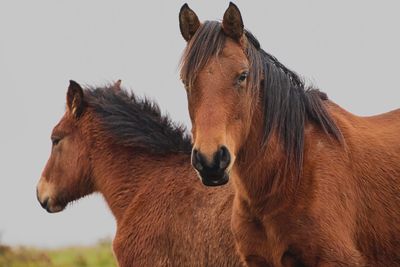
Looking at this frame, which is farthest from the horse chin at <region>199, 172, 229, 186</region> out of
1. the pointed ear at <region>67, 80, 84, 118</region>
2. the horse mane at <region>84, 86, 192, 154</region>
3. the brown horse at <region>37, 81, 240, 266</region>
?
the pointed ear at <region>67, 80, 84, 118</region>

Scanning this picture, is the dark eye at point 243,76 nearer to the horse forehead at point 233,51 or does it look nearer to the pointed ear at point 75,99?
the horse forehead at point 233,51

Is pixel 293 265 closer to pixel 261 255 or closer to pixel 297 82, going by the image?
pixel 261 255

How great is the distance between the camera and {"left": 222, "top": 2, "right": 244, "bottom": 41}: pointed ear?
214 inches

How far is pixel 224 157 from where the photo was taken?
16.1ft

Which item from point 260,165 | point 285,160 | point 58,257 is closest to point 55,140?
point 260,165

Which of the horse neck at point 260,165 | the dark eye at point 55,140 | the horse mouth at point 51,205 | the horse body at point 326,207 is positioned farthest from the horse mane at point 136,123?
Answer: the horse neck at point 260,165

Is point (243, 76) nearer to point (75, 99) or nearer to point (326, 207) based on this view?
point (326, 207)

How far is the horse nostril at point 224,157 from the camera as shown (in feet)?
16.0

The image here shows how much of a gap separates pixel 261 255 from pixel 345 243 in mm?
578

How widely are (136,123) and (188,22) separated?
9.43 ft

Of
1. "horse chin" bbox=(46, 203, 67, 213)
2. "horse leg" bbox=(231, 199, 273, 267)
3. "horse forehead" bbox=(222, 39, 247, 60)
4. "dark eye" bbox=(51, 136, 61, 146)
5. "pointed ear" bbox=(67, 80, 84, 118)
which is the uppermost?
"horse forehead" bbox=(222, 39, 247, 60)

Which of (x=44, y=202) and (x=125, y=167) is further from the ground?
(x=125, y=167)

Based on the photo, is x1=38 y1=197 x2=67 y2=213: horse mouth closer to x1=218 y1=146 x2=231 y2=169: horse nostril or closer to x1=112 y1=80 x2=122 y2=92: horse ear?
x1=112 y1=80 x2=122 y2=92: horse ear

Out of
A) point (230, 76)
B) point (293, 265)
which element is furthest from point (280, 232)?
point (230, 76)
